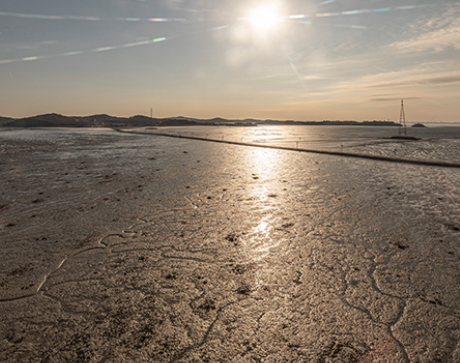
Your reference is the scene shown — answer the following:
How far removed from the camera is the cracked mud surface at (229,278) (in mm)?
3180

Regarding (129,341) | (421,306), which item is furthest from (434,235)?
(129,341)

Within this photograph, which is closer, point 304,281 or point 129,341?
point 129,341

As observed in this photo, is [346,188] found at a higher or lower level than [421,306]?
higher

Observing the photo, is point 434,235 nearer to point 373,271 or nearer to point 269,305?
point 373,271

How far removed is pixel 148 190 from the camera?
11023 millimetres

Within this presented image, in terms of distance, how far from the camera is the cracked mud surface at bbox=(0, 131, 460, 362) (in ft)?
10.4

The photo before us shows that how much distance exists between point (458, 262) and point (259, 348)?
15.1ft

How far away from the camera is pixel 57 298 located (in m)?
4.06

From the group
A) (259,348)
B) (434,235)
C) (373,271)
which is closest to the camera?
(259,348)

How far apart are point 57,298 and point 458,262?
722 centimetres

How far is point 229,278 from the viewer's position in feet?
15.1

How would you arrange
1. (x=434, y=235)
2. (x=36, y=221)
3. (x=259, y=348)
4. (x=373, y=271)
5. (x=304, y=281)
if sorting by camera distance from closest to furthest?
1. (x=259, y=348)
2. (x=304, y=281)
3. (x=373, y=271)
4. (x=434, y=235)
5. (x=36, y=221)

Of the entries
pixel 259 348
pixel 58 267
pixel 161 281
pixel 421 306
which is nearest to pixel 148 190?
pixel 58 267

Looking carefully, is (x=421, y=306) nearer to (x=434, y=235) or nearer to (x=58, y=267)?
(x=434, y=235)
